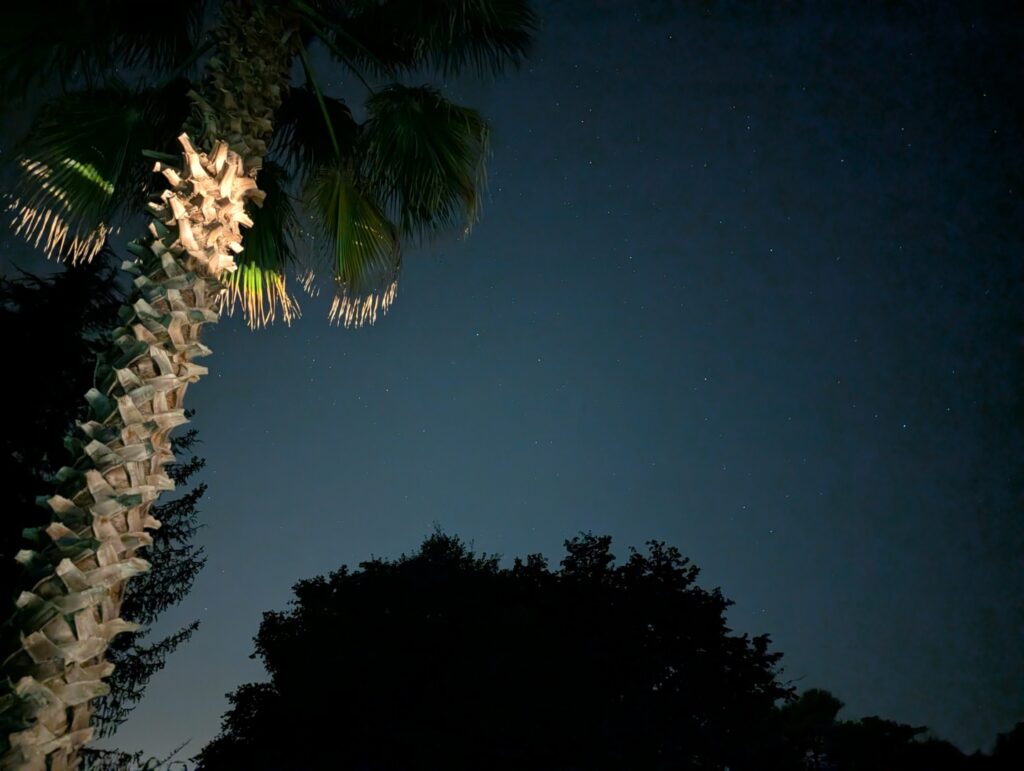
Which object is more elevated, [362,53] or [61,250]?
[362,53]

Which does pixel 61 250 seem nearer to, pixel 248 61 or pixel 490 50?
pixel 248 61

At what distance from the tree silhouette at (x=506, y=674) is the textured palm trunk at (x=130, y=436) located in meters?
15.8

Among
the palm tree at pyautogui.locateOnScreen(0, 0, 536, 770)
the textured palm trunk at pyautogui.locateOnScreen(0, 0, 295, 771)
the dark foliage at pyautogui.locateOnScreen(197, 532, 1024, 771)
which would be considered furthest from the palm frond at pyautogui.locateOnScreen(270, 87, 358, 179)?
the dark foliage at pyautogui.locateOnScreen(197, 532, 1024, 771)

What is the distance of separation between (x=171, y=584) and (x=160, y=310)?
17361 millimetres

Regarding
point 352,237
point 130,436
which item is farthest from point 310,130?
point 130,436

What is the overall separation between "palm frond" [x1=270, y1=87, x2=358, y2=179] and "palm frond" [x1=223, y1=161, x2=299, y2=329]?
0.28 m

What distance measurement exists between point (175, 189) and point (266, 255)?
2655 millimetres

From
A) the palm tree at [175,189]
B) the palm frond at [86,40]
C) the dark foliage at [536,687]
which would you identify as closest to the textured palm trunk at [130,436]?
the palm tree at [175,189]

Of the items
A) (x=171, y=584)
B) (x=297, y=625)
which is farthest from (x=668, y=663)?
(x=171, y=584)

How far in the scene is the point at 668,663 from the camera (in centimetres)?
1975

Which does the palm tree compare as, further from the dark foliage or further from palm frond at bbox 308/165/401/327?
the dark foliage

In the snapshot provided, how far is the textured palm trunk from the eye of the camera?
8.61 ft

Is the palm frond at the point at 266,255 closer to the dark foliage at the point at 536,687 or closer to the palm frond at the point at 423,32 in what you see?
the palm frond at the point at 423,32

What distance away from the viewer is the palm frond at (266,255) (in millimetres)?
6414
